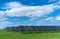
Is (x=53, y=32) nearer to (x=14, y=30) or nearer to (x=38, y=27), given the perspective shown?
(x=38, y=27)

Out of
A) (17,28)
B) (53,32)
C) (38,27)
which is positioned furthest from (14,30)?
(53,32)

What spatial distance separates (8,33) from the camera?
7.30m

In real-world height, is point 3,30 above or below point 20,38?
above

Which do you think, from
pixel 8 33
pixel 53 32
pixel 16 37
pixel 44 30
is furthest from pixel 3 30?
pixel 53 32

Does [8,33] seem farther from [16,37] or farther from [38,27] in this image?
[38,27]

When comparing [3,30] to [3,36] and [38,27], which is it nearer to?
[3,36]

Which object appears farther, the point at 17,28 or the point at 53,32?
the point at 53,32

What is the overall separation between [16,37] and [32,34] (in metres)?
0.83

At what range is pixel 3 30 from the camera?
7.21 meters

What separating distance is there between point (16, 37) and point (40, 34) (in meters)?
1.20

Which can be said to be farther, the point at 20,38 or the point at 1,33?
the point at 1,33

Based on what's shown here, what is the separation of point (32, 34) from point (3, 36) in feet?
4.61

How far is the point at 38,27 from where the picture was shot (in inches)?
283

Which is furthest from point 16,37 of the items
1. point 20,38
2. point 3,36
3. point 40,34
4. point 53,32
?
point 53,32
